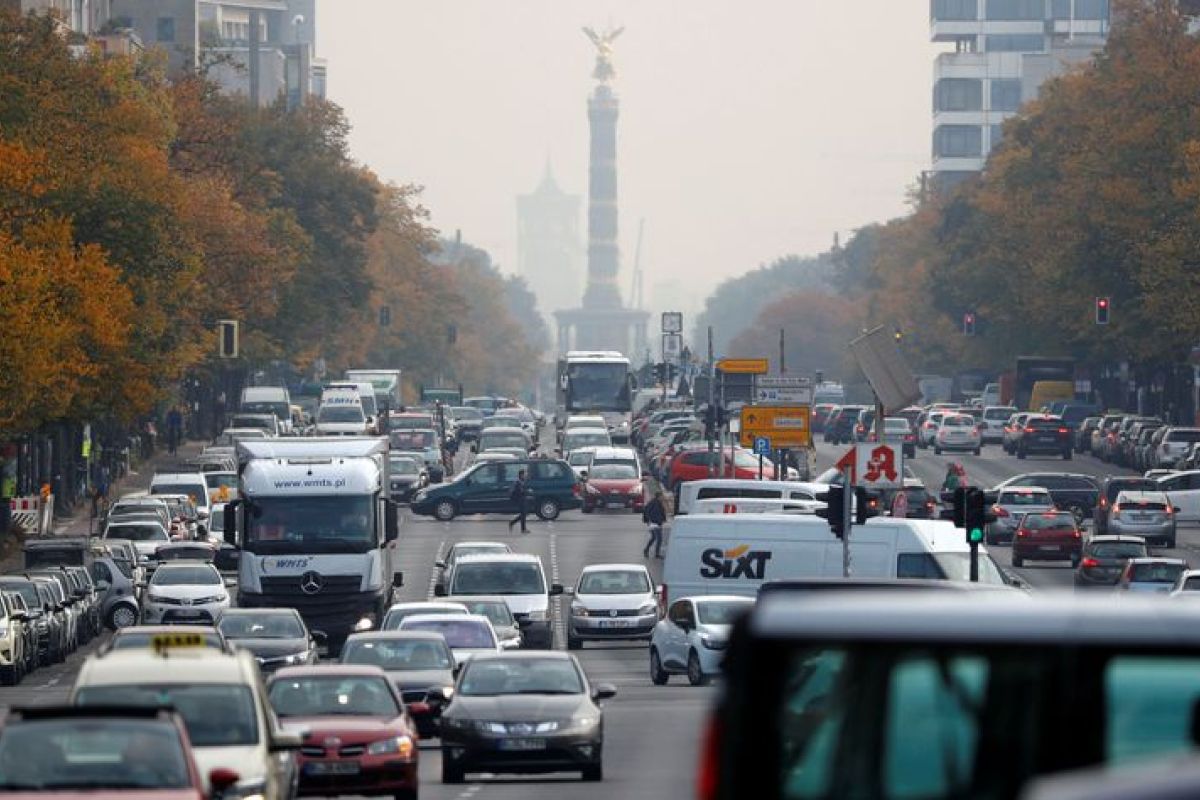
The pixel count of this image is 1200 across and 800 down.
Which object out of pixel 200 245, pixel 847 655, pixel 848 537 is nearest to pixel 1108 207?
pixel 200 245

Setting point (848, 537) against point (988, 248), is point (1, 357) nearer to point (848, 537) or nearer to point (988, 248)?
point (848, 537)

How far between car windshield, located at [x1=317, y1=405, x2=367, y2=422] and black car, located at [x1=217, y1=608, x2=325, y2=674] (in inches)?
2497

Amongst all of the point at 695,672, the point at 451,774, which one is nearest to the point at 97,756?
the point at 451,774

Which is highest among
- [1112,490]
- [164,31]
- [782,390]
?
[164,31]

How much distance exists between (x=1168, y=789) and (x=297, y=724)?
18.9 meters

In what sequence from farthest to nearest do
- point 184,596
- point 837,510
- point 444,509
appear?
point 444,509 → point 184,596 → point 837,510

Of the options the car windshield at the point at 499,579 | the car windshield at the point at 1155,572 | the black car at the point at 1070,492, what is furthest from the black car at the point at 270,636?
the black car at the point at 1070,492

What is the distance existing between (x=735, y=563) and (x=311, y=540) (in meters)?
6.81

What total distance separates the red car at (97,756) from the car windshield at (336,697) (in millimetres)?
8703

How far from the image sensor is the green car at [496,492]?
254 feet

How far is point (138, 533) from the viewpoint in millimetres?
61469

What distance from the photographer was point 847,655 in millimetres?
7250

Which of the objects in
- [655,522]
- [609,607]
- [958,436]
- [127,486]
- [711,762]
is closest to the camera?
[711,762]

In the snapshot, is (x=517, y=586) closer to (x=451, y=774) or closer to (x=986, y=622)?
(x=451, y=774)
